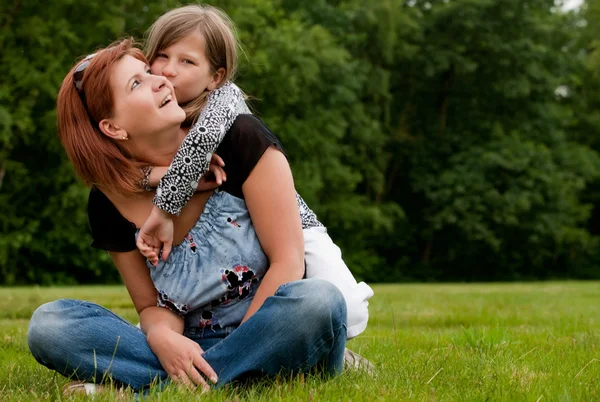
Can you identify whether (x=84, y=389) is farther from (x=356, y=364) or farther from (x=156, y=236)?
Result: (x=356, y=364)

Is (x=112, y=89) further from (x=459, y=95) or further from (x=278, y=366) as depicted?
(x=459, y=95)

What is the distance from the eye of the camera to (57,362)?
2.78m

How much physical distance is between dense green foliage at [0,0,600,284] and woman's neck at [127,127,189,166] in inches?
697

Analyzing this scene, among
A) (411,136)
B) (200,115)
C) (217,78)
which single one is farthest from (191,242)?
(411,136)

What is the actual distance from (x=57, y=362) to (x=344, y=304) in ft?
3.23

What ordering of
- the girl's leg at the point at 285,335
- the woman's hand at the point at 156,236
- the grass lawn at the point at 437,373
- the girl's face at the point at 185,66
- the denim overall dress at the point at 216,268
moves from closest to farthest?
the grass lawn at the point at 437,373 < the girl's leg at the point at 285,335 < the woman's hand at the point at 156,236 < the denim overall dress at the point at 216,268 < the girl's face at the point at 185,66

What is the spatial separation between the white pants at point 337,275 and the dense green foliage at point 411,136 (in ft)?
58.5

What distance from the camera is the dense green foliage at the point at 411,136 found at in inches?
837

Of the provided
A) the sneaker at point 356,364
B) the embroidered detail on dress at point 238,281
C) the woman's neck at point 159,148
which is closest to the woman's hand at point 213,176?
the woman's neck at point 159,148

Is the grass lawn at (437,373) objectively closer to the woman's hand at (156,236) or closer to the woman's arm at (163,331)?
the woman's arm at (163,331)

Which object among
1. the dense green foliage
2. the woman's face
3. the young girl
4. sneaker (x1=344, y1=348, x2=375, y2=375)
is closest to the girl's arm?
the young girl

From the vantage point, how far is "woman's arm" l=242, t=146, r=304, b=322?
2754mm

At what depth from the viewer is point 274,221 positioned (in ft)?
9.09

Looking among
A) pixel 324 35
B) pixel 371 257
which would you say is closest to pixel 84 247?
pixel 324 35
